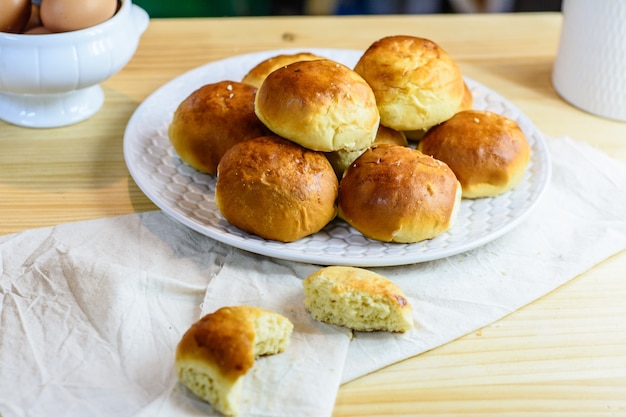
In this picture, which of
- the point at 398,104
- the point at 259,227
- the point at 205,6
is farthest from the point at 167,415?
the point at 205,6

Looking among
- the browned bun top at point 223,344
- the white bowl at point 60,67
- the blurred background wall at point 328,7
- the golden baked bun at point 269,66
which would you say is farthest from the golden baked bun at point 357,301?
the blurred background wall at point 328,7

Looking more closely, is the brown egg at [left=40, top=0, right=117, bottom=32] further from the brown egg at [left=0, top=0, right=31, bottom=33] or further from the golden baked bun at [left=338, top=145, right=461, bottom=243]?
the golden baked bun at [left=338, top=145, right=461, bottom=243]

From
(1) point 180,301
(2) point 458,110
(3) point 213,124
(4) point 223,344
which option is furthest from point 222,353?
(2) point 458,110

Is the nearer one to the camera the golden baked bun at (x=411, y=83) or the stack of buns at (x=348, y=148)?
the stack of buns at (x=348, y=148)

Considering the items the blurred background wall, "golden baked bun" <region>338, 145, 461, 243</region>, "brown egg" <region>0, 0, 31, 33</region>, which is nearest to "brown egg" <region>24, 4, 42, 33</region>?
"brown egg" <region>0, 0, 31, 33</region>

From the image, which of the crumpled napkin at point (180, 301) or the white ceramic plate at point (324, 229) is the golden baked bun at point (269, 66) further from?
the crumpled napkin at point (180, 301)

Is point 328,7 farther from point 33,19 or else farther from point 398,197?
point 398,197
